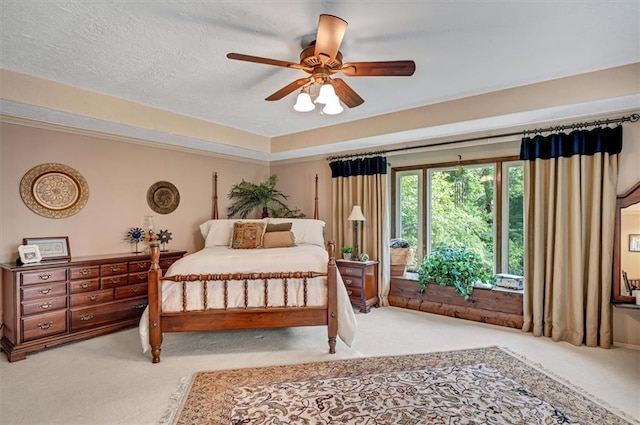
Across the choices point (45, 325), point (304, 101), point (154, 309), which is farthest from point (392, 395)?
point (45, 325)

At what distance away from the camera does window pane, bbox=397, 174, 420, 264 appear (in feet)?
15.8

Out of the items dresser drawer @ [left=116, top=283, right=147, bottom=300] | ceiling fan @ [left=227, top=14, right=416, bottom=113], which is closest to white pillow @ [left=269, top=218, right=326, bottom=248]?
dresser drawer @ [left=116, top=283, right=147, bottom=300]

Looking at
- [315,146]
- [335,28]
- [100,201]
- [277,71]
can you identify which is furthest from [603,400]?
[100,201]

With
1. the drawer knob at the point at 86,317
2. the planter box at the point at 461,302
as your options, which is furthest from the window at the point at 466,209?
the drawer knob at the point at 86,317

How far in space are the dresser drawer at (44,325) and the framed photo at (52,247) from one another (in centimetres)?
60

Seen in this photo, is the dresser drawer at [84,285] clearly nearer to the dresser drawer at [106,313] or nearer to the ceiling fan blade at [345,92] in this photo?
the dresser drawer at [106,313]

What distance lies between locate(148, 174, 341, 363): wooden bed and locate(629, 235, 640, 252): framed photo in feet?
9.43

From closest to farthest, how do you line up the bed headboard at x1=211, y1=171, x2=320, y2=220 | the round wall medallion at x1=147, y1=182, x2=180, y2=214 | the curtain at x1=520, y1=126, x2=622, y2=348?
the curtain at x1=520, y1=126, x2=622, y2=348 < the round wall medallion at x1=147, y1=182, x2=180, y2=214 < the bed headboard at x1=211, y1=171, x2=320, y2=220

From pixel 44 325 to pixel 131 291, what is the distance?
822 mm

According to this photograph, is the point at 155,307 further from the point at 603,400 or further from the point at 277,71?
the point at 603,400

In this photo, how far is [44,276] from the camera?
125 inches

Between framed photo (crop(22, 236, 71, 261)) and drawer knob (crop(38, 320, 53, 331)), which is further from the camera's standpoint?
framed photo (crop(22, 236, 71, 261))

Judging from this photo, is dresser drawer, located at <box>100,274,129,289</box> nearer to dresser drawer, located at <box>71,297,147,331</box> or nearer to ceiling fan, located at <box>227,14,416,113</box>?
dresser drawer, located at <box>71,297,147,331</box>

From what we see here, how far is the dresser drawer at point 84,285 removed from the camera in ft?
11.1
